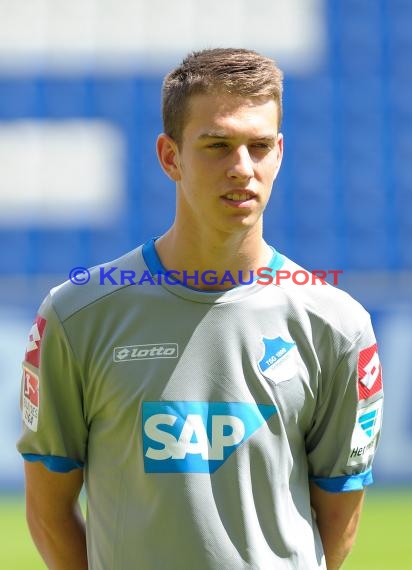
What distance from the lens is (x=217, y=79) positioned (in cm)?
207

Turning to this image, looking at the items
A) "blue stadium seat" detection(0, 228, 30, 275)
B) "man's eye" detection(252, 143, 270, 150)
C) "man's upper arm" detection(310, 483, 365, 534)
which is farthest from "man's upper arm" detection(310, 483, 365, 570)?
"blue stadium seat" detection(0, 228, 30, 275)

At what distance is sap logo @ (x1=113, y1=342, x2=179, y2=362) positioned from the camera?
2.07 metres

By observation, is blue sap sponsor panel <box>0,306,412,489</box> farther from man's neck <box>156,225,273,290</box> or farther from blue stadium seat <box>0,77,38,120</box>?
man's neck <box>156,225,273,290</box>

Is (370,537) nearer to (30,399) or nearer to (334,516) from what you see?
(334,516)

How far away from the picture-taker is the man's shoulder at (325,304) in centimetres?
211

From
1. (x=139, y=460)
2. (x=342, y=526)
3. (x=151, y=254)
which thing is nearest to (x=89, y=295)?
(x=151, y=254)

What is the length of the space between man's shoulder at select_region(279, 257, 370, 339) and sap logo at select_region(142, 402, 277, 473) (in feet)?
0.68

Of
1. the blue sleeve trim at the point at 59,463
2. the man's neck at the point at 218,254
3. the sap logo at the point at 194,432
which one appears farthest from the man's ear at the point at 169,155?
the blue sleeve trim at the point at 59,463

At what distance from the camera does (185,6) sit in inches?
397


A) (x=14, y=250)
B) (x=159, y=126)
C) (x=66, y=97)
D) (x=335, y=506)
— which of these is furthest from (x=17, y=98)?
(x=335, y=506)

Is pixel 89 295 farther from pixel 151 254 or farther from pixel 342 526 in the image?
pixel 342 526

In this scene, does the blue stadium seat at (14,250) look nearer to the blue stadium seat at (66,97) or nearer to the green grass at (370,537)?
the blue stadium seat at (66,97)

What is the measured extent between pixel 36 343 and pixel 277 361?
46 cm

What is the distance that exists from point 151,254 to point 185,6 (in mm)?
8253
